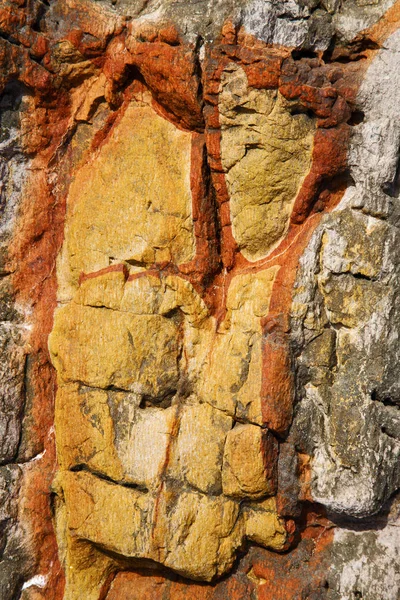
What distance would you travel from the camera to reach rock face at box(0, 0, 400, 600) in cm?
415

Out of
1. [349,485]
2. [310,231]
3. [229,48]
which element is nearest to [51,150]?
[229,48]

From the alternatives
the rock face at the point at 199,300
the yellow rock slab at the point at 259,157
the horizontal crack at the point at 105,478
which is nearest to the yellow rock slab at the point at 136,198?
the rock face at the point at 199,300

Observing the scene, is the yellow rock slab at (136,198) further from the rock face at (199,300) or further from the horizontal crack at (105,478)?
the horizontal crack at (105,478)

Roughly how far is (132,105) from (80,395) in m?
1.52

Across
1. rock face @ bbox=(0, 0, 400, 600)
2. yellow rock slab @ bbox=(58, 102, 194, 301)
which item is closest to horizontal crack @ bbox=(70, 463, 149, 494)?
rock face @ bbox=(0, 0, 400, 600)

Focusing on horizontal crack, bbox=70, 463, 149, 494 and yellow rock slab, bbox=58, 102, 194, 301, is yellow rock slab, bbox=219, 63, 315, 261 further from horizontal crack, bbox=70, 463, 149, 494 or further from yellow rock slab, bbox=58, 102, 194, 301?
horizontal crack, bbox=70, 463, 149, 494

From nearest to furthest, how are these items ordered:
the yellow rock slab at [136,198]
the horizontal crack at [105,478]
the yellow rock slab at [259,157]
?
1. the yellow rock slab at [259,157]
2. the yellow rock slab at [136,198]
3. the horizontal crack at [105,478]

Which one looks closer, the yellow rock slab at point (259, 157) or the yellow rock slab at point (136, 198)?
the yellow rock slab at point (259, 157)

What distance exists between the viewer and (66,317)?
4602 mm

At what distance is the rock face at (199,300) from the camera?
415 centimetres

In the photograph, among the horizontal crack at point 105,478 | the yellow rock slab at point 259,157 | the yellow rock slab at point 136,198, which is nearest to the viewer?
the yellow rock slab at point 259,157

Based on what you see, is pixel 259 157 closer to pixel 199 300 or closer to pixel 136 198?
pixel 136 198

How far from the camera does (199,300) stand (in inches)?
174

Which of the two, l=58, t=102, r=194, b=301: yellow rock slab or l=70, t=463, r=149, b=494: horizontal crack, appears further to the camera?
l=70, t=463, r=149, b=494: horizontal crack
